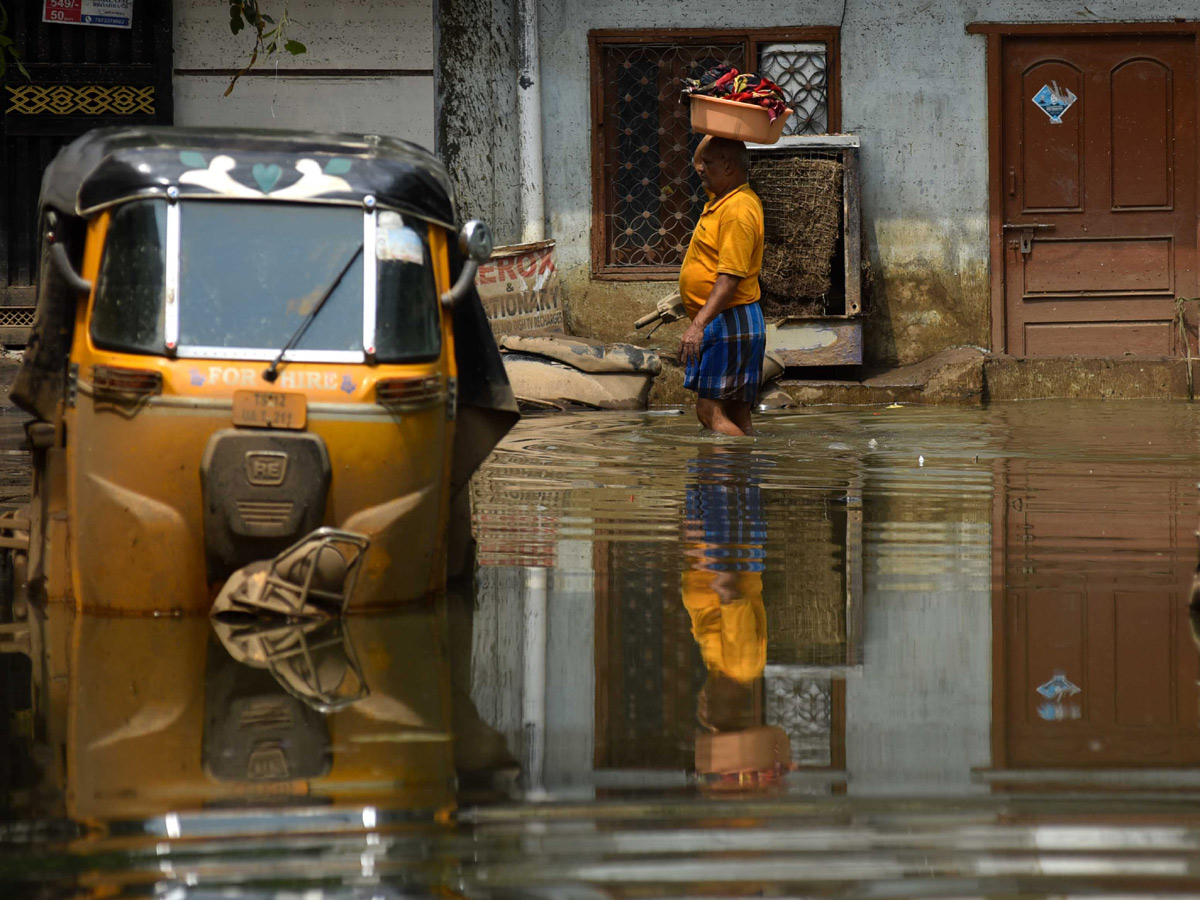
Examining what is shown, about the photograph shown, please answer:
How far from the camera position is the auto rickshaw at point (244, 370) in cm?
452

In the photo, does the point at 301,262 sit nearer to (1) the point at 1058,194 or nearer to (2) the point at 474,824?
(2) the point at 474,824

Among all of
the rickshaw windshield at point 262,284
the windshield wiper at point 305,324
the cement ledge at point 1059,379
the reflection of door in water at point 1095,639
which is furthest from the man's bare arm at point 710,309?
the cement ledge at point 1059,379

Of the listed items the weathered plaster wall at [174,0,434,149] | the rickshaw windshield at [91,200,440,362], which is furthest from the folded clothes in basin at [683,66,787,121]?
the weathered plaster wall at [174,0,434,149]

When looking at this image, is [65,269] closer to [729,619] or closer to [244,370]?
[244,370]

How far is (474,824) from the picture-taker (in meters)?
2.87

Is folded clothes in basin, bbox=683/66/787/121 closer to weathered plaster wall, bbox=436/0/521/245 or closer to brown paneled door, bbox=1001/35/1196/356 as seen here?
weathered plaster wall, bbox=436/0/521/245

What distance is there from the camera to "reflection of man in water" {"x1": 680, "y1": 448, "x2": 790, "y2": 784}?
334 centimetres

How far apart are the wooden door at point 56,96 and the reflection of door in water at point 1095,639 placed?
8.64 m

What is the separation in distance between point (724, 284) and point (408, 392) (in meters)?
4.11

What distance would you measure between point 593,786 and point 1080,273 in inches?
450

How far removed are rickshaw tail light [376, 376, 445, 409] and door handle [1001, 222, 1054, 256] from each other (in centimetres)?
972

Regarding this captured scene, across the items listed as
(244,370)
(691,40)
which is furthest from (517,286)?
(244,370)

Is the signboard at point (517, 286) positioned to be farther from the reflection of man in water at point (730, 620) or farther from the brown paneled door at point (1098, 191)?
the reflection of man in water at point (730, 620)

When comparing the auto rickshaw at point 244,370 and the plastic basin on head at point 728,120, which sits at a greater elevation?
the plastic basin on head at point 728,120
